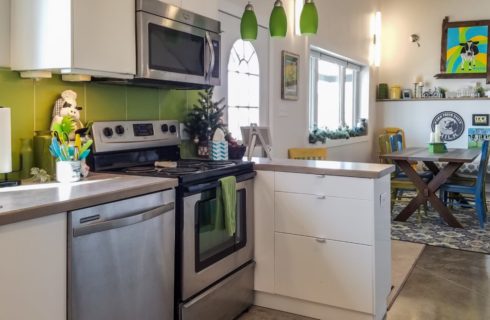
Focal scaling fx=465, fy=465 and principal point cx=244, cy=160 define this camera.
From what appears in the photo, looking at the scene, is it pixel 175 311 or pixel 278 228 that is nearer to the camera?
pixel 175 311

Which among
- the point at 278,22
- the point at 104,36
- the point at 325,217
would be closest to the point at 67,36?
the point at 104,36

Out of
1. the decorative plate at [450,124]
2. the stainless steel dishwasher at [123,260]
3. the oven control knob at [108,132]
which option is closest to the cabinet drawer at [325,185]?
the stainless steel dishwasher at [123,260]

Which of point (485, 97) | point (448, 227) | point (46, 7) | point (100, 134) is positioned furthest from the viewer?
point (485, 97)

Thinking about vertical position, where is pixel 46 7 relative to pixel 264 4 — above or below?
below

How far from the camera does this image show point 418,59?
7.37 m

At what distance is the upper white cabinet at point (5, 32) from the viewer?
200cm

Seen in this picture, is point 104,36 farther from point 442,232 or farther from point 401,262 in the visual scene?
point 442,232

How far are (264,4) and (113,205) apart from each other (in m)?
2.79

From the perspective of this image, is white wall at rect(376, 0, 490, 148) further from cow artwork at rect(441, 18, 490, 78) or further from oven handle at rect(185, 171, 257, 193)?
oven handle at rect(185, 171, 257, 193)

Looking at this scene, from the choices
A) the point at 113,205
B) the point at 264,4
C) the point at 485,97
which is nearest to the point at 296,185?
the point at 113,205

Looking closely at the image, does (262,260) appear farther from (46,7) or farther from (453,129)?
(453,129)

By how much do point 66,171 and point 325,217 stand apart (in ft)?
4.47

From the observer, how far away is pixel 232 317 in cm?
260

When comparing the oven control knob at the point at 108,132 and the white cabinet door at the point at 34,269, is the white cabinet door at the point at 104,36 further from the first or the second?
the white cabinet door at the point at 34,269
